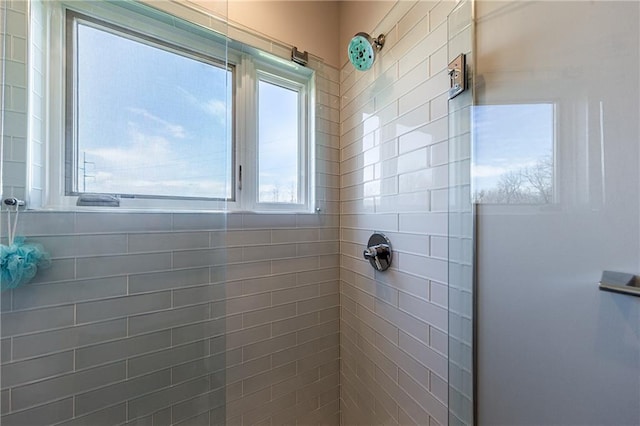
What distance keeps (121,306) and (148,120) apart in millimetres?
764

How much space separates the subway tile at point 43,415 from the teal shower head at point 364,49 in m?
1.84

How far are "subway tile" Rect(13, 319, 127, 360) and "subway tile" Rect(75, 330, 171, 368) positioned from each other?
0.09 feet

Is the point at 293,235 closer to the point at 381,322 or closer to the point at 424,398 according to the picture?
the point at 381,322

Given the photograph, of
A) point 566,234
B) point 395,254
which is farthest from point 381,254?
point 566,234

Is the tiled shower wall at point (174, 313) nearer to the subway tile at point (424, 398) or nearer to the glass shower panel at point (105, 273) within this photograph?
the glass shower panel at point (105, 273)

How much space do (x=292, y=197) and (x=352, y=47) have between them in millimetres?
830

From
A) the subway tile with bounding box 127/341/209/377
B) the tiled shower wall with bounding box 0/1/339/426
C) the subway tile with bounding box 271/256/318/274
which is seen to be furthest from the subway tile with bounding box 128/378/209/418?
the subway tile with bounding box 271/256/318/274

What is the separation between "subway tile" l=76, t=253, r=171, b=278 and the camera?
0.93m

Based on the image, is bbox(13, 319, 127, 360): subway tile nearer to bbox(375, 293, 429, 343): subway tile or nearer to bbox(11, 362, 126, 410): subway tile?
bbox(11, 362, 126, 410): subway tile

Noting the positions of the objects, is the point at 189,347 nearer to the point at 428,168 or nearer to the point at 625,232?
the point at 428,168

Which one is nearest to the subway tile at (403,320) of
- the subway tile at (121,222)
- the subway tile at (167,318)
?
the subway tile at (167,318)

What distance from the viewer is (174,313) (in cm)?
109

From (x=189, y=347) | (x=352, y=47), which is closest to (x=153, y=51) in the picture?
(x=352, y=47)

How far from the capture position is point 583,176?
1.91 feet
